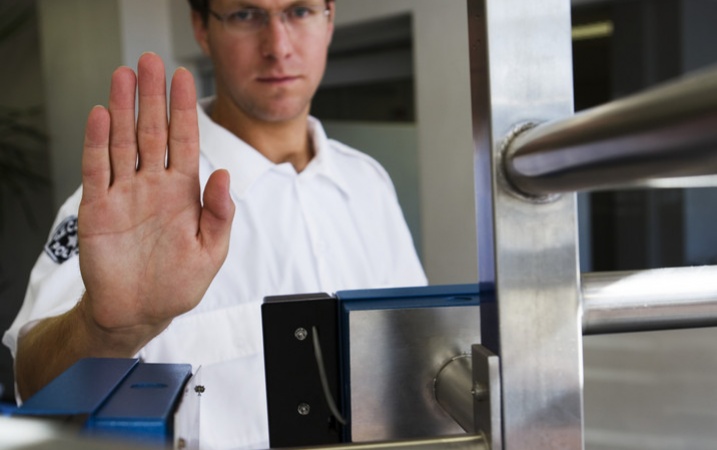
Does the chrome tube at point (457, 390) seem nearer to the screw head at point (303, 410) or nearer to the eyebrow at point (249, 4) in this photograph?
the screw head at point (303, 410)

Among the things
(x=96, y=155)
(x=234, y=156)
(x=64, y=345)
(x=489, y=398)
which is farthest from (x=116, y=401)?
(x=234, y=156)

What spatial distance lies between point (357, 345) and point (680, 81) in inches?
11.0

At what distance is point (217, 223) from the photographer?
0.57m

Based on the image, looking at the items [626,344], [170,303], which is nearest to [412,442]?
[170,303]

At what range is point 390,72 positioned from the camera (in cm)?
258

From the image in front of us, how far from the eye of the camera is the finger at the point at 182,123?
1.80ft

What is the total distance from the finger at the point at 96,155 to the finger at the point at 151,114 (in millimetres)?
27

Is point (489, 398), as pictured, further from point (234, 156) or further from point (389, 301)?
point (234, 156)

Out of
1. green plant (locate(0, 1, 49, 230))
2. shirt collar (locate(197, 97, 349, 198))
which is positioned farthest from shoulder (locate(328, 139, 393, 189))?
green plant (locate(0, 1, 49, 230))

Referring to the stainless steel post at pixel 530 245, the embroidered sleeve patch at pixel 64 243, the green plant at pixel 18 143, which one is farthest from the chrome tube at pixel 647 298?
the green plant at pixel 18 143

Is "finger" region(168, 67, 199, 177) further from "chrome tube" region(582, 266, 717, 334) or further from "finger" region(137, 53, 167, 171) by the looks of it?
"chrome tube" region(582, 266, 717, 334)

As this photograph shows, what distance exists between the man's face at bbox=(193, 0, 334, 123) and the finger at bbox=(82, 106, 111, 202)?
0.63 m

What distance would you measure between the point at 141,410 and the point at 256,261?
83cm

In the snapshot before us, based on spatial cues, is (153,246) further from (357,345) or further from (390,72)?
(390,72)
